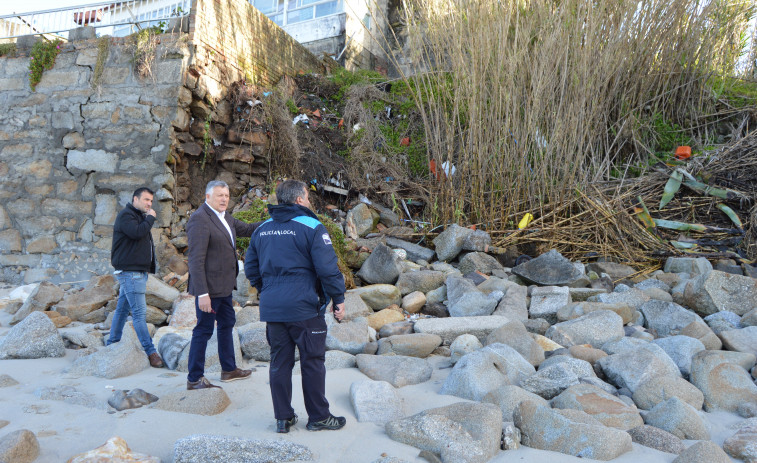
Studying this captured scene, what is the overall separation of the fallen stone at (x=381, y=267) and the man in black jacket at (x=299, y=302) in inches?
101

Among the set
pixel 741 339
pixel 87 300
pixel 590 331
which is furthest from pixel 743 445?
pixel 87 300

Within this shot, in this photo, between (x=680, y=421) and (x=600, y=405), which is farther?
(x=600, y=405)

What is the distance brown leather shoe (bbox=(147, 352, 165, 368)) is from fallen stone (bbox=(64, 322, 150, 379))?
0.10ft

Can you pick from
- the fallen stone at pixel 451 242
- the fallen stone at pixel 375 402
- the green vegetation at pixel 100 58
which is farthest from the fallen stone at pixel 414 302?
the green vegetation at pixel 100 58

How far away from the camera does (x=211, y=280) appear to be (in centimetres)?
326

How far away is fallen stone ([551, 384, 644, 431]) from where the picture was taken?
2803 millimetres

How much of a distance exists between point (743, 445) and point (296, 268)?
2323 mm

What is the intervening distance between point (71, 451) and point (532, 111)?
5239 millimetres

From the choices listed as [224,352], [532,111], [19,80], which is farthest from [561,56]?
[19,80]

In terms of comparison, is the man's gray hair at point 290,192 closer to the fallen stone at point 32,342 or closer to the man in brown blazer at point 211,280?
the man in brown blazer at point 211,280

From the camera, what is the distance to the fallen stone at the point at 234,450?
2.21 m

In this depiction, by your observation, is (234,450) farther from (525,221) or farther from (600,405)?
(525,221)

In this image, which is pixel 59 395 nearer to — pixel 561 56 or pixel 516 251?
pixel 516 251

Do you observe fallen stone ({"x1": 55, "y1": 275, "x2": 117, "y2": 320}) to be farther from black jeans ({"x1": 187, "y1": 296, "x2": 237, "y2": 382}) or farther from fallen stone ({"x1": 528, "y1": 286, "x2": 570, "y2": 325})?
fallen stone ({"x1": 528, "y1": 286, "x2": 570, "y2": 325})
